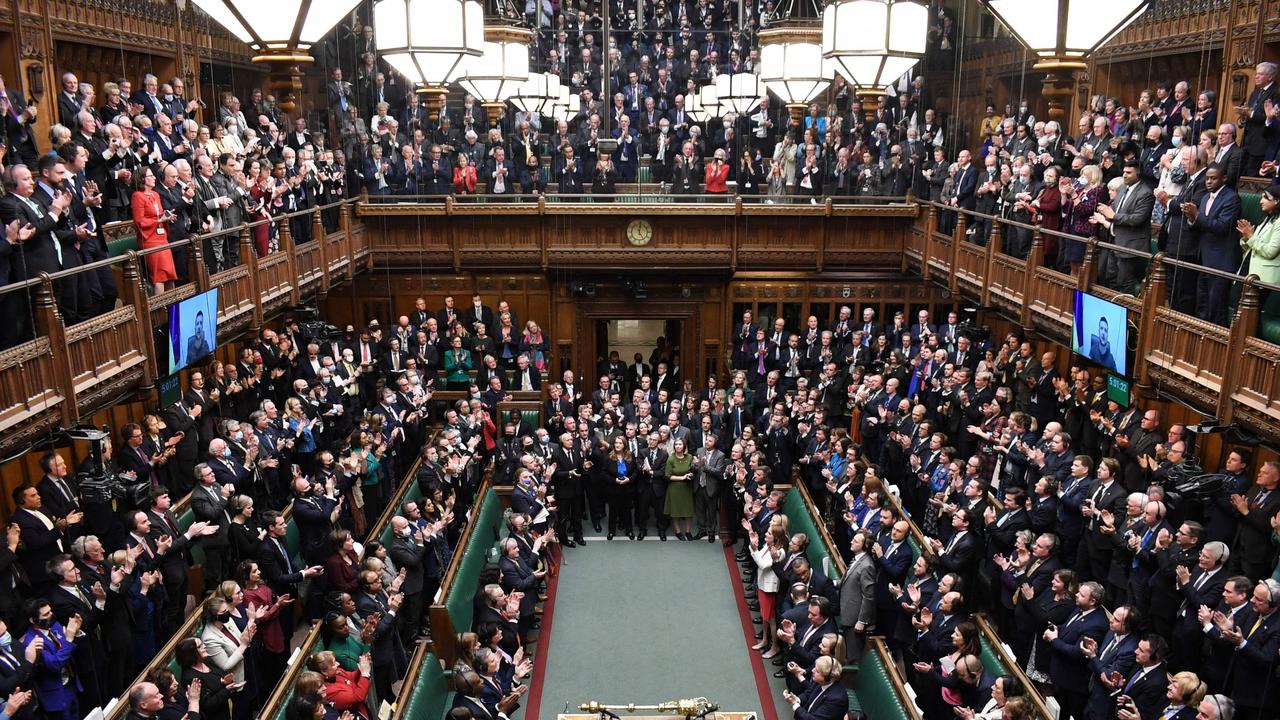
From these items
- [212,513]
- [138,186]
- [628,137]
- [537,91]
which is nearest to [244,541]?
[212,513]

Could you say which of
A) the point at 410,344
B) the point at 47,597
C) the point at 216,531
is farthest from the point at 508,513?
the point at 410,344

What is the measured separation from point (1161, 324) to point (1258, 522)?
1789mm

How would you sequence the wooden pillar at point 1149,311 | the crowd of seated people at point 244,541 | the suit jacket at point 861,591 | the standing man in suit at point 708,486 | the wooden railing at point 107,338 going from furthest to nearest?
the standing man in suit at point 708,486 < the suit jacket at point 861,591 < the wooden pillar at point 1149,311 < the crowd of seated people at point 244,541 < the wooden railing at point 107,338

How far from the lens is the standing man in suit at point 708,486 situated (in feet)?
39.7

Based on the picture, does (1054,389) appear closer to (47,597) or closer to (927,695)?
(927,695)

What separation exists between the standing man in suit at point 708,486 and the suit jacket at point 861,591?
11.7 ft

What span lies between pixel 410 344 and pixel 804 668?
8.57 m

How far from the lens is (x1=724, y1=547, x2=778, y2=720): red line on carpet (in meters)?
8.80

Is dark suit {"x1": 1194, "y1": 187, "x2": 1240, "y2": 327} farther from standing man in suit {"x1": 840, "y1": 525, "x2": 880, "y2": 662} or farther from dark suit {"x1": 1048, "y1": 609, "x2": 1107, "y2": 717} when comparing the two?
standing man in suit {"x1": 840, "y1": 525, "x2": 880, "y2": 662}

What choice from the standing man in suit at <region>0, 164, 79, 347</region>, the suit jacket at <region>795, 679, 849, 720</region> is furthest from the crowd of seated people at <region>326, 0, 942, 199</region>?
the suit jacket at <region>795, 679, 849, 720</region>

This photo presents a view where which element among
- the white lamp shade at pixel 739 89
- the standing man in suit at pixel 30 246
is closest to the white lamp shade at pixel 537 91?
the white lamp shade at pixel 739 89

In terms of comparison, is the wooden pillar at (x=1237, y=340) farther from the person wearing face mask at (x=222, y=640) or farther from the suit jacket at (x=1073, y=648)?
the person wearing face mask at (x=222, y=640)

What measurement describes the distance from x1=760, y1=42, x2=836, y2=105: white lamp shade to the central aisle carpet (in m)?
5.54

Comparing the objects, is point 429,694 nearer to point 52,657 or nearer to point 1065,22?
point 52,657
